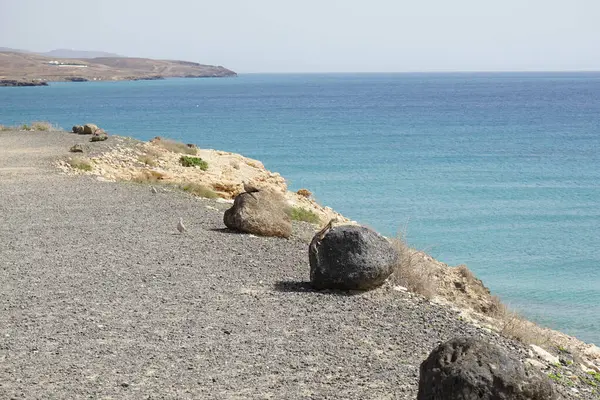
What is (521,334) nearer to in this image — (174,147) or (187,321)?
(187,321)

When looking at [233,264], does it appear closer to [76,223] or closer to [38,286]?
[38,286]

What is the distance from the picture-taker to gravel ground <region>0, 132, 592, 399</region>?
733 cm

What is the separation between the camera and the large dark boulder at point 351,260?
1044 centimetres

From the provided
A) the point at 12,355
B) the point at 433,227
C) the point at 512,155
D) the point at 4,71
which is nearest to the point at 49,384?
the point at 12,355

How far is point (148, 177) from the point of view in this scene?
67.8 ft

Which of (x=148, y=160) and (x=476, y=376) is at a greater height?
(x=476, y=376)

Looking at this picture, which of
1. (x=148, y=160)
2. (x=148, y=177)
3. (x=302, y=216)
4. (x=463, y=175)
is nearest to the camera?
(x=302, y=216)

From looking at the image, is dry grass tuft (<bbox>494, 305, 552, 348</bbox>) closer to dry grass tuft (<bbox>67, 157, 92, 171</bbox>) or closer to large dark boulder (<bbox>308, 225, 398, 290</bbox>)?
large dark boulder (<bbox>308, 225, 398, 290</bbox>)

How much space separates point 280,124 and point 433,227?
43181 mm

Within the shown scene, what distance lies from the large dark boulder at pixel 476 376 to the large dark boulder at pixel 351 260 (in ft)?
13.7

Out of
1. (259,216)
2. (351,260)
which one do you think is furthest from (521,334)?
(259,216)

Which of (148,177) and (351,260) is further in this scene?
(148,177)

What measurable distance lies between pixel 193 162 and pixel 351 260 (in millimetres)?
14586

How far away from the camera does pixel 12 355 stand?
7.88m
